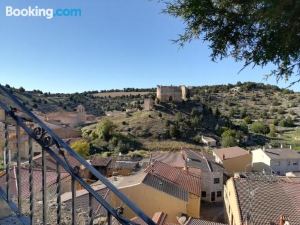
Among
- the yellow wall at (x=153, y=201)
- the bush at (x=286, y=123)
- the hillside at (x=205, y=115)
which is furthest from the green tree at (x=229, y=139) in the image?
the yellow wall at (x=153, y=201)

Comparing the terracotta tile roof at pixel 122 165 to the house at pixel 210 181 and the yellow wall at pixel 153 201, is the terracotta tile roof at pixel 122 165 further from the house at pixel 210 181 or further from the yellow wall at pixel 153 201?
the yellow wall at pixel 153 201

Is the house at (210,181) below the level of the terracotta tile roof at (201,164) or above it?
below

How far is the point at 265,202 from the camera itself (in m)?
16.5

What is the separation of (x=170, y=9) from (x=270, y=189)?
1502 cm

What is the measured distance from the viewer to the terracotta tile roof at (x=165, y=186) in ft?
62.0

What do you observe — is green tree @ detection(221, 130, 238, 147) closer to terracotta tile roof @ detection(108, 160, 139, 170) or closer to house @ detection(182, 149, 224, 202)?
house @ detection(182, 149, 224, 202)

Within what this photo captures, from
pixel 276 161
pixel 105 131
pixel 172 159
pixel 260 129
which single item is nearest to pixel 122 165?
pixel 172 159

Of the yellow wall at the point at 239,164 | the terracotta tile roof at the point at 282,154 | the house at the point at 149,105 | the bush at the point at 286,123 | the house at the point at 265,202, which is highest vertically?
the house at the point at 149,105

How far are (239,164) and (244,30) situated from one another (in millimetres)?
33189

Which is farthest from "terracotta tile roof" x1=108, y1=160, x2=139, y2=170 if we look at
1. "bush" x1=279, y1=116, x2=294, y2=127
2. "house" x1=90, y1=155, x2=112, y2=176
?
"bush" x1=279, y1=116, x2=294, y2=127

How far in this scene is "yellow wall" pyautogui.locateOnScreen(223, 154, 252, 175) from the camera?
119 feet

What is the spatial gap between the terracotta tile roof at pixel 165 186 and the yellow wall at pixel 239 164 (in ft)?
53.4

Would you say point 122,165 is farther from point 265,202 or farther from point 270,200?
point 265,202

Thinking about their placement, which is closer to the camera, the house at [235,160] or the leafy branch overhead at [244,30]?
the leafy branch overhead at [244,30]
